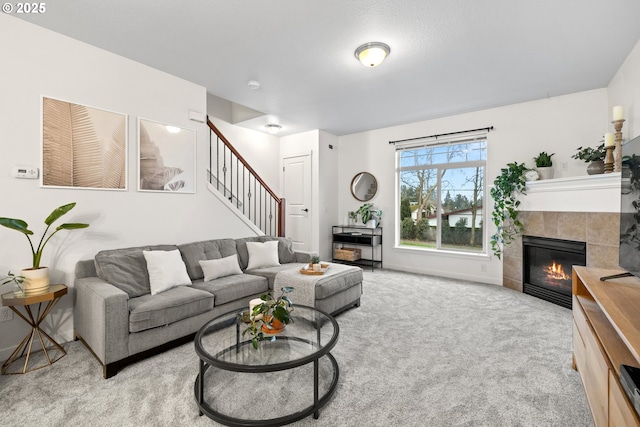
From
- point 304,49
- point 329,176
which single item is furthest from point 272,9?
point 329,176

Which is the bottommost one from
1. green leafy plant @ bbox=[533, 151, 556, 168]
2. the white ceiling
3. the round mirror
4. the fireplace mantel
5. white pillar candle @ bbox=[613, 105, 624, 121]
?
the fireplace mantel

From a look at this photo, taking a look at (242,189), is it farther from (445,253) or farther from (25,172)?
(445,253)

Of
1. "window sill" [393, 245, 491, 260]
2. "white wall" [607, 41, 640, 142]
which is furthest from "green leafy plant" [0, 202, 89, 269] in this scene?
"white wall" [607, 41, 640, 142]

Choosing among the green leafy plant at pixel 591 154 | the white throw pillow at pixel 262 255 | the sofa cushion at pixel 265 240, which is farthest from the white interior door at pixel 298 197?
the green leafy plant at pixel 591 154

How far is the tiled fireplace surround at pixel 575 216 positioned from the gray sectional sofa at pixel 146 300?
8.36 feet

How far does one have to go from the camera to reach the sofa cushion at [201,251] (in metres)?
3.13

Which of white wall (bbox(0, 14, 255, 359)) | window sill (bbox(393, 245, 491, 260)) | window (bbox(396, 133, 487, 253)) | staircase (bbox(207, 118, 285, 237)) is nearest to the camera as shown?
white wall (bbox(0, 14, 255, 359))

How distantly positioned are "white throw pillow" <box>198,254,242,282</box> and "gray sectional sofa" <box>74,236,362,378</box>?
0.06m

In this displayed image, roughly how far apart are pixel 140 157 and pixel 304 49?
2.04 m

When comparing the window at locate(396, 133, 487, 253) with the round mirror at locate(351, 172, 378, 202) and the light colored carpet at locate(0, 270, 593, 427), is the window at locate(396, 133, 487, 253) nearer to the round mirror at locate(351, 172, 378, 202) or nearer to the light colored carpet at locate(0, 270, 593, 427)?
the round mirror at locate(351, 172, 378, 202)

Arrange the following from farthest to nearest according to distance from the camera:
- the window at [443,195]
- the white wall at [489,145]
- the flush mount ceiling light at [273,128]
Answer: the flush mount ceiling light at [273,128], the window at [443,195], the white wall at [489,145]

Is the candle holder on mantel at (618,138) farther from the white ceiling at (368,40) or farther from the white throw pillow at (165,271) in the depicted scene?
the white throw pillow at (165,271)

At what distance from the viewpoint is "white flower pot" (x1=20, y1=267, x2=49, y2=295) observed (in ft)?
7.23

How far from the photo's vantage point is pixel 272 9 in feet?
7.48
